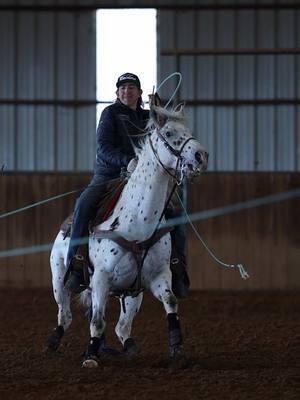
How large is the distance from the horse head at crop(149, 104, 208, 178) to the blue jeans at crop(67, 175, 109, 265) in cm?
73

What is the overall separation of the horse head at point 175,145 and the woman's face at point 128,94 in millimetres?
574

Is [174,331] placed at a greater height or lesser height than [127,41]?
lesser

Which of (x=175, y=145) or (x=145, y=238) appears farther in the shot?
(x=145, y=238)

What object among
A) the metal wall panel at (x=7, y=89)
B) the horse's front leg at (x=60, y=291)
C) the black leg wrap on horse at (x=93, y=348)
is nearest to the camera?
the black leg wrap on horse at (x=93, y=348)

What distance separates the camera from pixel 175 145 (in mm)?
5621

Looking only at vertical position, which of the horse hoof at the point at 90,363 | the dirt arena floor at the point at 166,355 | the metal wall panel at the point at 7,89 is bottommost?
the dirt arena floor at the point at 166,355

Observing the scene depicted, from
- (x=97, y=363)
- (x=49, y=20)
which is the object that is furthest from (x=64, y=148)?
(x=97, y=363)


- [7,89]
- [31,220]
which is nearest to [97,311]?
[31,220]

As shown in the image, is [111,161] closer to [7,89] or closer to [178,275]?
[178,275]

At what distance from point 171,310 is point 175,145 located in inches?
44.4

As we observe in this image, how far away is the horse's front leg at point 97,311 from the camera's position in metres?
5.93

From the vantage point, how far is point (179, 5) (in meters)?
13.6

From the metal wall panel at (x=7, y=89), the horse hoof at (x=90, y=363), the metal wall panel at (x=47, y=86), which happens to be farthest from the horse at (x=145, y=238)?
the metal wall panel at (x=7, y=89)

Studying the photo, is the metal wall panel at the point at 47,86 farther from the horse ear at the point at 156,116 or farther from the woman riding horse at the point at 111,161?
the horse ear at the point at 156,116
